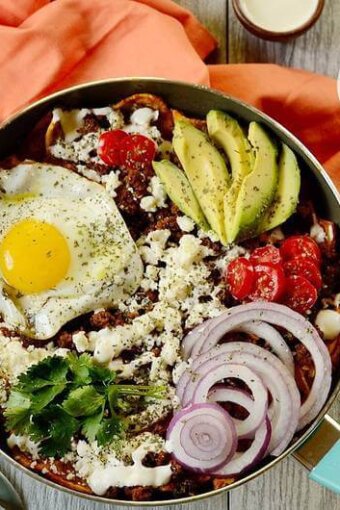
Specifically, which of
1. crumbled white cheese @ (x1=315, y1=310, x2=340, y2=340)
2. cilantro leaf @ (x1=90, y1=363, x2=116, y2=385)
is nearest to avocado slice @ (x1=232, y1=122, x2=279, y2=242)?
crumbled white cheese @ (x1=315, y1=310, x2=340, y2=340)

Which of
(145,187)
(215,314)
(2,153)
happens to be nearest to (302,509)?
(215,314)

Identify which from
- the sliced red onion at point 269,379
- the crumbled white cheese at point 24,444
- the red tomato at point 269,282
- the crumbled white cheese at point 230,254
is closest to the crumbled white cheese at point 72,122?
the crumbled white cheese at point 230,254

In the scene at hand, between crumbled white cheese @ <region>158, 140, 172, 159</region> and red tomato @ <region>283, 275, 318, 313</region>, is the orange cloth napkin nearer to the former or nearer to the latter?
crumbled white cheese @ <region>158, 140, 172, 159</region>

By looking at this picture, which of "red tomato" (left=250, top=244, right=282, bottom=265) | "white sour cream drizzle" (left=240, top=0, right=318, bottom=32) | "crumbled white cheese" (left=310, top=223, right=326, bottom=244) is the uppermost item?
"white sour cream drizzle" (left=240, top=0, right=318, bottom=32)

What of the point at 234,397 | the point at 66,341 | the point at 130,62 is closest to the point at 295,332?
the point at 234,397

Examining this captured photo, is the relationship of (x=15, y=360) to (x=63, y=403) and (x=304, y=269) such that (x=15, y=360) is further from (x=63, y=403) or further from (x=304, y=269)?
(x=304, y=269)

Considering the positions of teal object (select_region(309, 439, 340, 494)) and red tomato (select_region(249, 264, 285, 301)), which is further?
red tomato (select_region(249, 264, 285, 301))

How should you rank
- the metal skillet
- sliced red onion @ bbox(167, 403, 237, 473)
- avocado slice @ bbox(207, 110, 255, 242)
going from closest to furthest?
sliced red onion @ bbox(167, 403, 237, 473) → the metal skillet → avocado slice @ bbox(207, 110, 255, 242)
